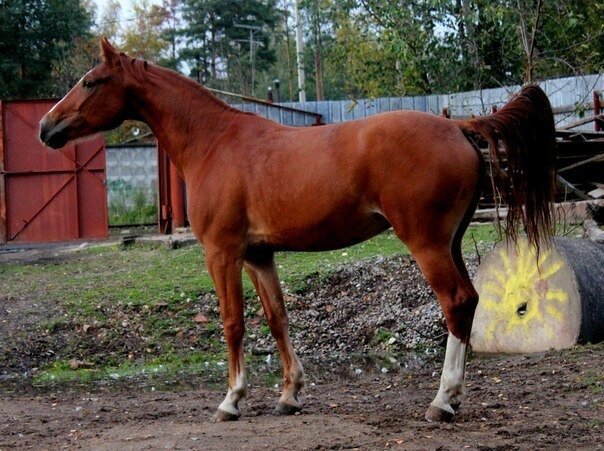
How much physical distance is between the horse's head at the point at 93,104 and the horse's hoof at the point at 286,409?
2.42 metres

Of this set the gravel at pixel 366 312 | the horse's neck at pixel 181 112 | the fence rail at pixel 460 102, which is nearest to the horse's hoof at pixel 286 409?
the horse's neck at pixel 181 112

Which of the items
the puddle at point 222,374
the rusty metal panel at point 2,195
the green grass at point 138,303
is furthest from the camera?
the rusty metal panel at point 2,195

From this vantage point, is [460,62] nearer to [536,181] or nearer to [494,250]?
[494,250]

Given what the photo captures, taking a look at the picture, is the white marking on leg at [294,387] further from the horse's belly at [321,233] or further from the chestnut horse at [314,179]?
the horse's belly at [321,233]

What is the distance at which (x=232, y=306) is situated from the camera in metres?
6.02

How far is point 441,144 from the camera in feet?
17.7

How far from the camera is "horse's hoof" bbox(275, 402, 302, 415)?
600 centimetres

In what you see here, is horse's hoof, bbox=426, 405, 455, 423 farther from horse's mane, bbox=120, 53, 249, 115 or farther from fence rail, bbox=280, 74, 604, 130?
fence rail, bbox=280, 74, 604, 130

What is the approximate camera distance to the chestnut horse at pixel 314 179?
536cm

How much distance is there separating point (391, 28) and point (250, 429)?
12429mm

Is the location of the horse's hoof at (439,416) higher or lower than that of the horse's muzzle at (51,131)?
lower

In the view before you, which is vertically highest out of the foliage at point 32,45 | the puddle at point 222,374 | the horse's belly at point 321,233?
the foliage at point 32,45

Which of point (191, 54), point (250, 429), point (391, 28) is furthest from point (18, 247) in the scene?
point (191, 54)

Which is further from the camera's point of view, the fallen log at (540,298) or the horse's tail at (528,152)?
the fallen log at (540,298)
